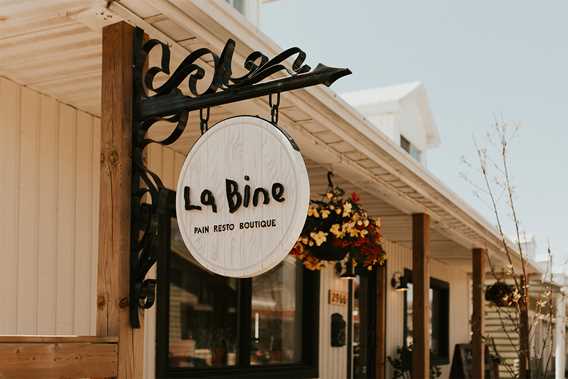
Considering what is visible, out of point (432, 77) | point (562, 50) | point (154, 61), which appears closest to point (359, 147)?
point (154, 61)

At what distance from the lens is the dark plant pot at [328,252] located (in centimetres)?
564

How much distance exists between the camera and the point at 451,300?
13.8m

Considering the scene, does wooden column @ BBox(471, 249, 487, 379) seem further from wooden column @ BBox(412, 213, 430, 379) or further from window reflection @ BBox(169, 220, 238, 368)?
window reflection @ BBox(169, 220, 238, 368)

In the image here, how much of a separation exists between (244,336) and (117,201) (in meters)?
3.72

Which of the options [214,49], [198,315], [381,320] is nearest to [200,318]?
[198,315]

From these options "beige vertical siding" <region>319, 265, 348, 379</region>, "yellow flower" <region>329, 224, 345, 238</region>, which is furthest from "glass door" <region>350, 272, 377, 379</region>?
"yellow flower" <region>329, 224, 345, 238</region>

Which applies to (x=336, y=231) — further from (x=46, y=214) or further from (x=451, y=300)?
(x=451, y=300)

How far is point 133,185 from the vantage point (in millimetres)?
3119

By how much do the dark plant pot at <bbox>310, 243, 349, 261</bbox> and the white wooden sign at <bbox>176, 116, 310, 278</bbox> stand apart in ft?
9.21

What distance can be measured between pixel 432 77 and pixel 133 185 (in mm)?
20430

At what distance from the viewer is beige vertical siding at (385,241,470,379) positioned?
10.3 m

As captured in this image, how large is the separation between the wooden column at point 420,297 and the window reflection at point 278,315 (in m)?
1.19

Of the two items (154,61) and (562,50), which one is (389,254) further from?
(562,50)

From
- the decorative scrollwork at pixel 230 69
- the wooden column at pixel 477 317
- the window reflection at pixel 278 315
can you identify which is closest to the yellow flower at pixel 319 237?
the window reflection at pixel 278 315
